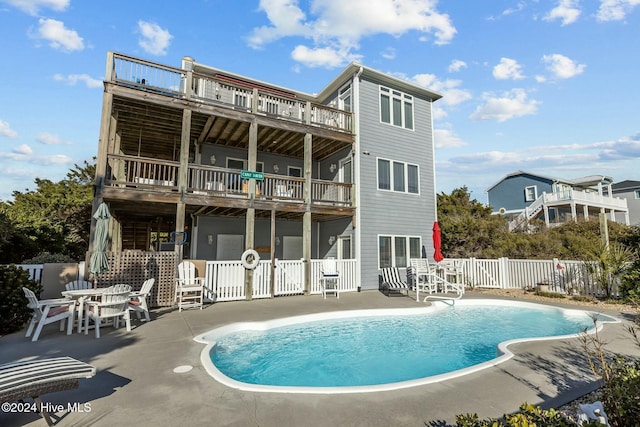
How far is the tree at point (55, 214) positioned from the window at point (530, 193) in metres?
33.8

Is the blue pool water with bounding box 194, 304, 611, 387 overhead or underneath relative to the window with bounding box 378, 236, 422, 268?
underneath

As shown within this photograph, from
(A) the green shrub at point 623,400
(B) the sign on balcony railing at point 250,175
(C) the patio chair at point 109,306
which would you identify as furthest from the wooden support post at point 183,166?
(A) the green shrub at point 623,400

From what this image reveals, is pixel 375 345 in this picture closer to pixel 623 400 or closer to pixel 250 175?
pixel 623 400

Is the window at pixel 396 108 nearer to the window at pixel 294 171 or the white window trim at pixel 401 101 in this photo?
the white window trim at pixel 401 101

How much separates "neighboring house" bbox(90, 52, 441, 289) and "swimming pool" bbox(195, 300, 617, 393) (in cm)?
390

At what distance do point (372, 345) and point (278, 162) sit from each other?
10278 millimetres

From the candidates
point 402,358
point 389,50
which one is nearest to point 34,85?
point 389,50

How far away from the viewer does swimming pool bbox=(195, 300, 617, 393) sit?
14.4 feet

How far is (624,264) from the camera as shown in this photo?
9305mm

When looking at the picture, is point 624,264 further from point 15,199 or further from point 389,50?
point 15,199

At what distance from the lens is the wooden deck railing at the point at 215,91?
8961mm

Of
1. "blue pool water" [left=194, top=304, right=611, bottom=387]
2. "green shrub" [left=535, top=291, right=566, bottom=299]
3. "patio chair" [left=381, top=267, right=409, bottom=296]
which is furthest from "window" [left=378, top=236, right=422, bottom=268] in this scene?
"green shrub" [left=535, top=291, right=566, bottom=299]

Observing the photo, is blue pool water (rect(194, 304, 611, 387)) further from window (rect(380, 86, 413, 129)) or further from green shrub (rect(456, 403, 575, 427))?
window (rect(380, 86, 413, 129))

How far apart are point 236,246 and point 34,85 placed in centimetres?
940
